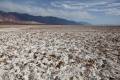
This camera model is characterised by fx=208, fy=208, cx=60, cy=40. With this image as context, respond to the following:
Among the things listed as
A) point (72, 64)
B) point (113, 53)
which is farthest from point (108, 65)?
point (113, 53)

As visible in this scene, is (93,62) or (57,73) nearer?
(57,73)

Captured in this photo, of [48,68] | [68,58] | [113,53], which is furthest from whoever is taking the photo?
[113,53]

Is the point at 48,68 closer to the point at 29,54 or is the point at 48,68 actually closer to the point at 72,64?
the point at 72,64

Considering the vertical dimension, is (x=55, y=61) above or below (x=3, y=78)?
above

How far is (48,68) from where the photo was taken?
28.7 ft

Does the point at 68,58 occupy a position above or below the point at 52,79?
above

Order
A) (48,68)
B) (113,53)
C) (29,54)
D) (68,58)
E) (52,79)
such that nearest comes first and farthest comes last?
(52,79) < (48,68) < (68,58) < (29,54) < (113,53)

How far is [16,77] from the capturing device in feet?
27.3

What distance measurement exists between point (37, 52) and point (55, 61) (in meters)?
1.43

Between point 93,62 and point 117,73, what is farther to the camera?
point 93,62

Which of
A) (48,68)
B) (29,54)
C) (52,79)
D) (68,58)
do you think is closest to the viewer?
(52,79)

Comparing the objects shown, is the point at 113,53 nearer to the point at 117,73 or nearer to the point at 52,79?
the point at 117,73

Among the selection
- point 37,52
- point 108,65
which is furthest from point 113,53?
point 37,52

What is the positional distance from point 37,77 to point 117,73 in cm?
324
